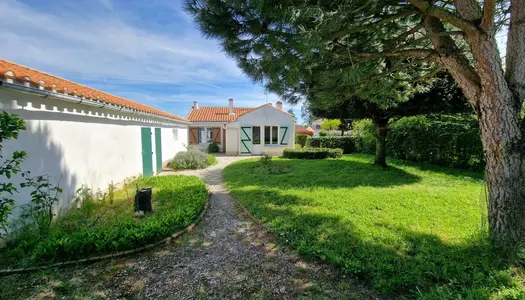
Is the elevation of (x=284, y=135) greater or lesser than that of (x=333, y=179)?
greater

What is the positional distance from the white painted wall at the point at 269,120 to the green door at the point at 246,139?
462mm

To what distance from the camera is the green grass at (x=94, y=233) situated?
2.76m

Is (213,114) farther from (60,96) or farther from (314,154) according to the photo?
(60,96)

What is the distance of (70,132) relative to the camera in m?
4.45

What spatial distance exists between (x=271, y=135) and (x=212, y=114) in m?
7.54

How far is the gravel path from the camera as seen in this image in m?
2.28

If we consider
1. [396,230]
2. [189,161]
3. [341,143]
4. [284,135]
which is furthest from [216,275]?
[341,143]

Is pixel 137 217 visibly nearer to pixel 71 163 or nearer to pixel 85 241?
pixel 85 241

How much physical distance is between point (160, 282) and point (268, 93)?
3410 millimetres

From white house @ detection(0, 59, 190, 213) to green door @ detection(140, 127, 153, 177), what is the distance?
0.04 meters

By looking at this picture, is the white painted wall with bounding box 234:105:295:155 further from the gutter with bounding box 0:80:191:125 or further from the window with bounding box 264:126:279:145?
the gutter with bounding box 0:80:191:125

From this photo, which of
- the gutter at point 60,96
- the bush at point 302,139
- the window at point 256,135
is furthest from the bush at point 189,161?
the bush at point 302,139

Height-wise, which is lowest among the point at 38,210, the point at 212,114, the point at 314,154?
the point at 38,210

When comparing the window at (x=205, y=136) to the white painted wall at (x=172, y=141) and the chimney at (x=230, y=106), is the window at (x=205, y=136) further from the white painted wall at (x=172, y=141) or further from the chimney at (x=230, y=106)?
the white painted wall at (x=172, y=141)
